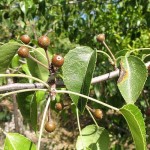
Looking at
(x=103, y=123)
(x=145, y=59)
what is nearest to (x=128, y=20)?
(x=103, y=123)

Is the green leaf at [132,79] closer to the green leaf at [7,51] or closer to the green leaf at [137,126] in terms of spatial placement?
the green leaf at [137,126]

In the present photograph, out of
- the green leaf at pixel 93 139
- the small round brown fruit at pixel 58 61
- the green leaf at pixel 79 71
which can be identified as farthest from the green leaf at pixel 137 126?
the green leaf at pixel 93 139

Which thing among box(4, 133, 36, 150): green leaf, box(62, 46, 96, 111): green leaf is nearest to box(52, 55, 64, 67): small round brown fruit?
box(62, 46, 96, 111): green leaf

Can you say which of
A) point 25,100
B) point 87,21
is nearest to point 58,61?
point 25,100

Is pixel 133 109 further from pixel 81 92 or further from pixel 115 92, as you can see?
pixel 115 92

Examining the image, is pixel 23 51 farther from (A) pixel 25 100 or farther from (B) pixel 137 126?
(B) pixel 137 126
